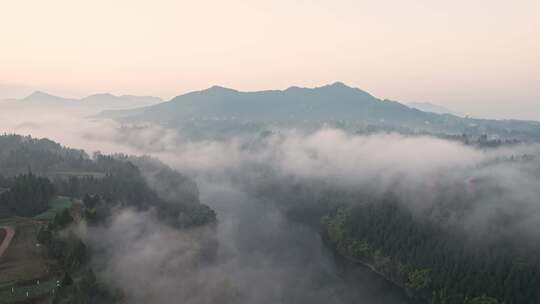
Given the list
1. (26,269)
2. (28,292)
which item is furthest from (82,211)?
(28,292)

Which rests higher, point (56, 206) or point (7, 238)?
point (56, 206)

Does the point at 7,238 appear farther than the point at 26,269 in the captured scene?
Yes

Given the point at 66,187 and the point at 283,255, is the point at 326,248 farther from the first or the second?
the point at 66,187

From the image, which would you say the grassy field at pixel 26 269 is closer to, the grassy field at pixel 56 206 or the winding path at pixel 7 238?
the winding path at pixel 7 238

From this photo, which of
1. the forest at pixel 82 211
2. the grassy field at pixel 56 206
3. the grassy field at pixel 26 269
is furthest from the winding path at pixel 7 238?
the grassy field at pixel 56 206

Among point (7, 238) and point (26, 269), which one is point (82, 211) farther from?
point (26, 269)

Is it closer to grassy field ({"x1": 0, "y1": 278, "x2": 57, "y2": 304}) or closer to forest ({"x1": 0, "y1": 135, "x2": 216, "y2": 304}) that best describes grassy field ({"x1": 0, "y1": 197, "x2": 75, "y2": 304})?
grassy field ({"x1": 0, "y1": 278, "x2": 57, "y2": 304})

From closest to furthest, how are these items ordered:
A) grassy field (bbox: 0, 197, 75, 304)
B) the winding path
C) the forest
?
grassy field (bbox: 0, 197, 75, 304)
the forest
the winding path

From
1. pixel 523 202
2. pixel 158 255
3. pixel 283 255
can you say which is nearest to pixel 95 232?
pixel 158 255

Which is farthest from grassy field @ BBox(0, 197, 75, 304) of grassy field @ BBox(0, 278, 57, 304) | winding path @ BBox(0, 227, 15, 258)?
winding path @ BBox(0, 227, 15, 258)
